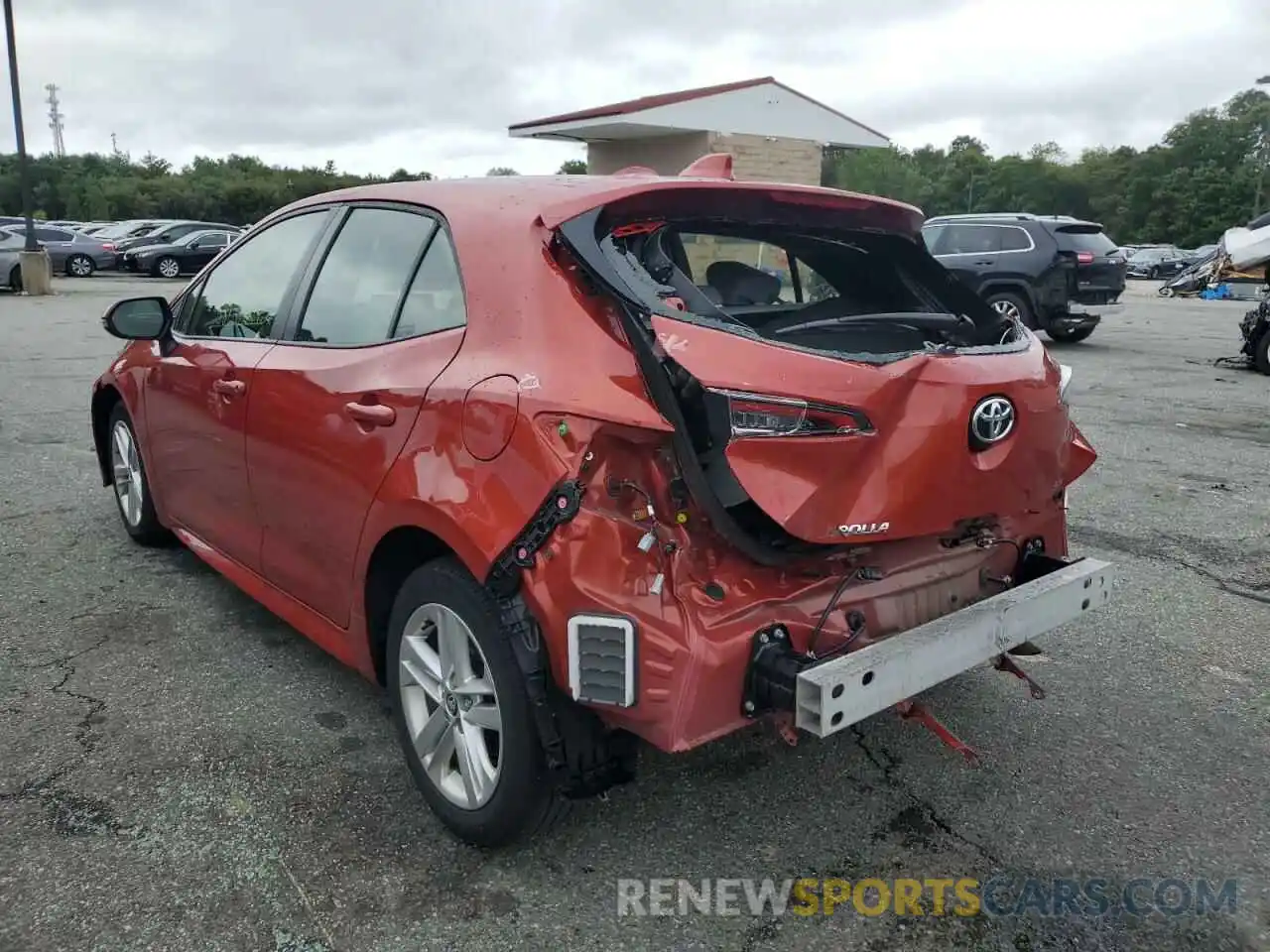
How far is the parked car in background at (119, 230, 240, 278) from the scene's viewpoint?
92.6 ft

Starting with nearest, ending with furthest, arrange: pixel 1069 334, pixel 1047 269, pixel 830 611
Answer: pixel 830 611, pixel 1047 269, pixel 1069 334

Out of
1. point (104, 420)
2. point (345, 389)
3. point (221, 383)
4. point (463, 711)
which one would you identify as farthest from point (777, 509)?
point (104, 420)

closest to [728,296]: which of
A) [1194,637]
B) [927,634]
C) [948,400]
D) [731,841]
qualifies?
[948,400]

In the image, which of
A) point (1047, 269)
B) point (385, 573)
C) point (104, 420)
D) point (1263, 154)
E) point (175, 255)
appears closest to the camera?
point (385, 573)

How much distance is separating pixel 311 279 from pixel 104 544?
8.11 feet

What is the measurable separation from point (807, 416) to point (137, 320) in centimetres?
317

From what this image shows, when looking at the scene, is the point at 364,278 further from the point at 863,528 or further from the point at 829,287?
the point at 863,528

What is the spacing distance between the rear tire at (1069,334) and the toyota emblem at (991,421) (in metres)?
13.3

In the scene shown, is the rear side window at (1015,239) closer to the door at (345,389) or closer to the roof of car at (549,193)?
the roof of car at (549,193)

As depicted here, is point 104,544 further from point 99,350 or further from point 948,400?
point 99,350

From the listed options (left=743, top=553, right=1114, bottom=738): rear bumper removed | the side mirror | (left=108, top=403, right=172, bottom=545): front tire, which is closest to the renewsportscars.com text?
(left=743, top=553, right=1114, bottom=738): rear bumper removed

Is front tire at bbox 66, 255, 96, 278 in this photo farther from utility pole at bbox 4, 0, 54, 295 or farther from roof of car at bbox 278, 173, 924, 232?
roof of car at bbox 278, 173, 924, 232

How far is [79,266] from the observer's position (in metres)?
28.6

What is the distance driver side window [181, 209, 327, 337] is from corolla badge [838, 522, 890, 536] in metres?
2.18
